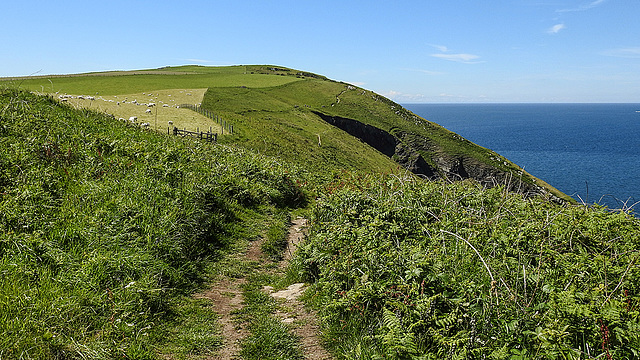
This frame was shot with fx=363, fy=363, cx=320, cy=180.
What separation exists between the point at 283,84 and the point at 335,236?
120 meters

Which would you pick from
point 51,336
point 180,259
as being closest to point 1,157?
point 180,259

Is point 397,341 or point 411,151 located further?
point 411,151

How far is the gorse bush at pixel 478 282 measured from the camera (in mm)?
3871

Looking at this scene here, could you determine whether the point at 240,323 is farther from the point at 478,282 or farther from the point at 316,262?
the point at 478,282

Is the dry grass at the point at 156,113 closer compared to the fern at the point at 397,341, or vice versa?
the fern at the point at 397,341

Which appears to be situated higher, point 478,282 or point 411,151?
point 478,282

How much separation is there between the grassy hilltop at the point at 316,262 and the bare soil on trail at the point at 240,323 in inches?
7.5

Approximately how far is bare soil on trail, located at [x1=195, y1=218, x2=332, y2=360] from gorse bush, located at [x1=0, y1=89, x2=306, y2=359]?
71 centimetres

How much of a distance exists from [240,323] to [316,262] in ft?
7.20

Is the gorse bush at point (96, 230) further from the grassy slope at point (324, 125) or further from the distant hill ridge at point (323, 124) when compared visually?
the grassy slope at point (324, 125)

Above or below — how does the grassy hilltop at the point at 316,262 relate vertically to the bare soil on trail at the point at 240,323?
above

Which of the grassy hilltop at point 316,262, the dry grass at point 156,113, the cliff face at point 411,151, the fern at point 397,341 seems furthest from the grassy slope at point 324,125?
the fern at point 397,341

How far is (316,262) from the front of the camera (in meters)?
8.23

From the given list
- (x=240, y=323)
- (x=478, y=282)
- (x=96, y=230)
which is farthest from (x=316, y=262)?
(x=96, y=230)
